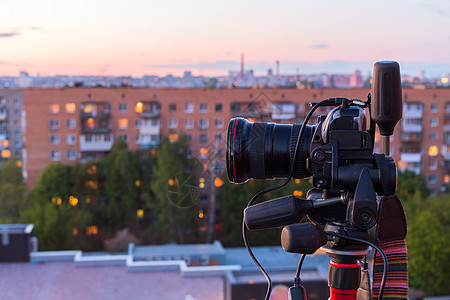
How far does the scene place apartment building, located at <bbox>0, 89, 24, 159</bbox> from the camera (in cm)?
1877

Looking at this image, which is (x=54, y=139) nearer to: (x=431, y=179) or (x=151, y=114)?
(x=151, y=114)

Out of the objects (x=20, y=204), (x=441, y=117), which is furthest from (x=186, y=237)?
(x=441, y=117)

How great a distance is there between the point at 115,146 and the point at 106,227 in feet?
6.95

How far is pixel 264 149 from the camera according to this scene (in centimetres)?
91

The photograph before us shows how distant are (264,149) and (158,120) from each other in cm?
1310

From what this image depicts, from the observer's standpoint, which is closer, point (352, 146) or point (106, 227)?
point (352, 146)

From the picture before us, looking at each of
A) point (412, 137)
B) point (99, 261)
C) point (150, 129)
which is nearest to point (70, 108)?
point (150, 129)

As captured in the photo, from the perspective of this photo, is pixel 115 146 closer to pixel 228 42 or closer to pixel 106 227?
pixel 106 227

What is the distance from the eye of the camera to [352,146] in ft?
2.74

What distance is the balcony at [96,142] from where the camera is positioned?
47.1ft

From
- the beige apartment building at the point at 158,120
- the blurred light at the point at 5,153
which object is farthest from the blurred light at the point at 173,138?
the blurred light at the point at 5,153

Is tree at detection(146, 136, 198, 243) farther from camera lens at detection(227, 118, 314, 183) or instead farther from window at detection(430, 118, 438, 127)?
camera lens at detection(227, 118, 314, 183)

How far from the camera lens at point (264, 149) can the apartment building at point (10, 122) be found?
61.2 ft

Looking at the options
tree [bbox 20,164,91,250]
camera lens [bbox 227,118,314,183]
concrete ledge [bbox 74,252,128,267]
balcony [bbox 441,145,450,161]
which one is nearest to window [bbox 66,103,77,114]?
tree [bbox 20,164,91,250]
